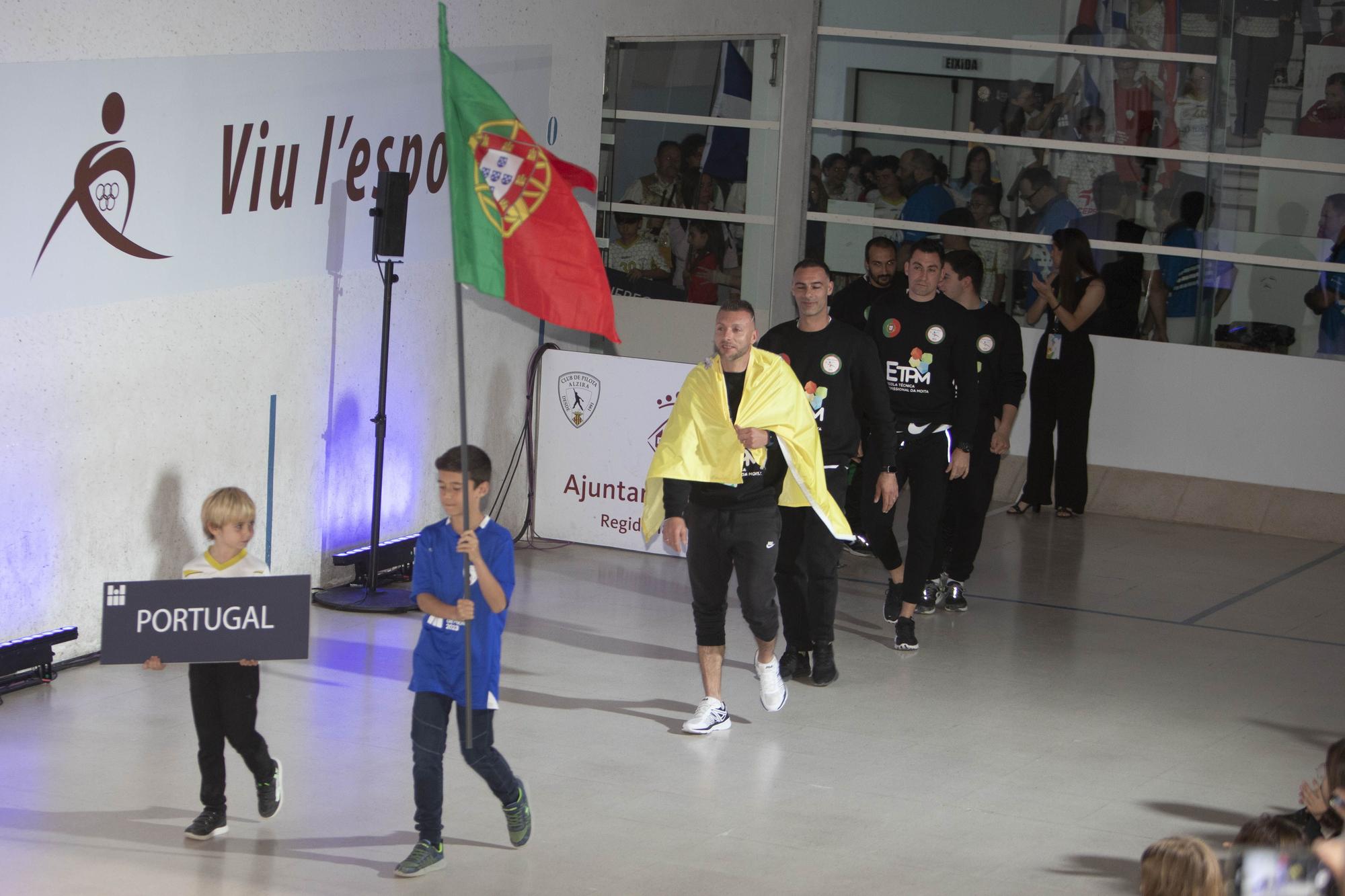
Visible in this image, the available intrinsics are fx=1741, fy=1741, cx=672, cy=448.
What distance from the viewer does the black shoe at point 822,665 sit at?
7.75 metres

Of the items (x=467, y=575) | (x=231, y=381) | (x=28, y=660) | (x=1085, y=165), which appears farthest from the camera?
(x=1085, y=165)

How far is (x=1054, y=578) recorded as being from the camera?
10.4 metres

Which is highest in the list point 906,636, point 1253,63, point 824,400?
point 1253,63

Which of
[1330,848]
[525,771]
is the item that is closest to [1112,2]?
[525,771]

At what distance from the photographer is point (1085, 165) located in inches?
518

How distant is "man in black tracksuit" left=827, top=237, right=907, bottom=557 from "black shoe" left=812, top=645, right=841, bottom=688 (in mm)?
2233

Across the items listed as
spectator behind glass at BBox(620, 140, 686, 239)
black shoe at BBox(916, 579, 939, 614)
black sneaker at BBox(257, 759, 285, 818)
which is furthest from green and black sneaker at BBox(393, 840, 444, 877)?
spectator behind glass at BBox(620, 140, 686, 239)

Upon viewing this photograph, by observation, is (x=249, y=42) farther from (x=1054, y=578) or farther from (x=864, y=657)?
(x=1054, y=578)

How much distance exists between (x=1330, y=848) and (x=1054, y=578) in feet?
23.2

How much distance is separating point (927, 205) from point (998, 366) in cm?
464

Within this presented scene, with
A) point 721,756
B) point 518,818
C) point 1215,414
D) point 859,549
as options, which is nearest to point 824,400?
point 721,756

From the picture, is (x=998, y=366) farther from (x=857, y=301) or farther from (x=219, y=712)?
(x=219, y=712)

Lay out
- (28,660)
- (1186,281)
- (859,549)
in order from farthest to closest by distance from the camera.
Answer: (1186,281), (859,549), (28,660)

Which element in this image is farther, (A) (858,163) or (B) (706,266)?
(B) (706,266)
